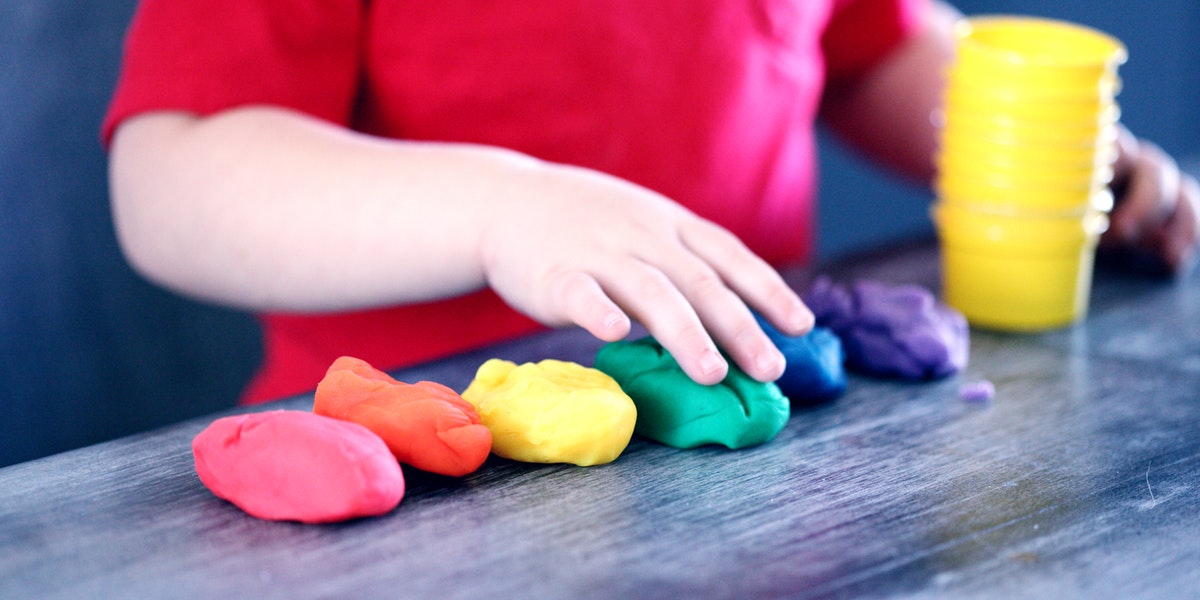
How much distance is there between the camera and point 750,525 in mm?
446

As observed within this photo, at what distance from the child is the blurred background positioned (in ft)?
0.51

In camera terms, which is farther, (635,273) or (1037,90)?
(1037,90)

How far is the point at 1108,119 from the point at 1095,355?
0.49 feet

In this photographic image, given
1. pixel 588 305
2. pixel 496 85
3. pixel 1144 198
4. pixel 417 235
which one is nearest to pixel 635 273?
pixel 588 305

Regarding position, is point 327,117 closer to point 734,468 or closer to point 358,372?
point 358,372

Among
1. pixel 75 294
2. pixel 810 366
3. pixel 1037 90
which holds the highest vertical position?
pixel 1037 90

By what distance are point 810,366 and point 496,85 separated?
32 cm

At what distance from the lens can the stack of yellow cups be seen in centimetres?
69

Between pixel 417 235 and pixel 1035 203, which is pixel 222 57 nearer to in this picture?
pixel 417 235

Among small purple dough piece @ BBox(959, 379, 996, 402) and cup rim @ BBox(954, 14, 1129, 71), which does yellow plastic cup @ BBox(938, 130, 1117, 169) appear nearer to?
cup rim @ BBox(954, 14, 1129, 71)

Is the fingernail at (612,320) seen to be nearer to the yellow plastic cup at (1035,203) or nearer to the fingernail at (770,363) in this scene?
the fingernail at (770,363)

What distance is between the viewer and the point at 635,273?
557 millimetres

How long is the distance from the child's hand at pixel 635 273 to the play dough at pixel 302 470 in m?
0.13

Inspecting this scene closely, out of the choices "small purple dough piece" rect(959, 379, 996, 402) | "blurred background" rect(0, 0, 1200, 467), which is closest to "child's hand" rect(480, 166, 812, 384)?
"small purple dough piece" rect(959, 379, 996, 402)
